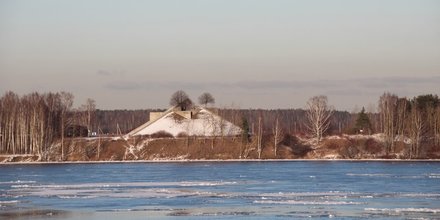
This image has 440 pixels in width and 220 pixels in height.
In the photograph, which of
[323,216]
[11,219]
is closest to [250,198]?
[323,216]

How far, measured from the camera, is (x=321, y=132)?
380ft

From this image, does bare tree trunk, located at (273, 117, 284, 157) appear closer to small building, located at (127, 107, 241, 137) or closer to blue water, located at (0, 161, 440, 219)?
small building, located at (127, 107, 241, 137)

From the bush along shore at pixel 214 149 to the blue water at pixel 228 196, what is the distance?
39.4m

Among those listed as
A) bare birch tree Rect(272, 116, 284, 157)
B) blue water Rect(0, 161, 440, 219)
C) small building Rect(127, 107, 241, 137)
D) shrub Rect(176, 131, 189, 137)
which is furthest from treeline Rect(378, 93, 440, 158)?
blue water Rect(0, 161, 440, 219)

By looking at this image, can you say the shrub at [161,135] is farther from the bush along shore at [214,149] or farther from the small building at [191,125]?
the bush along shore at [214,149]

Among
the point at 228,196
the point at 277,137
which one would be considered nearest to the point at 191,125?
the point at 277,137

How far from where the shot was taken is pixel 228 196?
156 feet

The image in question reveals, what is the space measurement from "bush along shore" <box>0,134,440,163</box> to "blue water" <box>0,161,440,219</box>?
1552 inches

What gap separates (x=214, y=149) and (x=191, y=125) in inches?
357

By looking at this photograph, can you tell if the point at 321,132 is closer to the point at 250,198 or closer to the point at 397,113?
the point at 397,113

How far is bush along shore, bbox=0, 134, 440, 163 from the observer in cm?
10738

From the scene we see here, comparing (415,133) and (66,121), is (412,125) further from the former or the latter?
(66,121)

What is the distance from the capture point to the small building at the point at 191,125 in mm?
115812

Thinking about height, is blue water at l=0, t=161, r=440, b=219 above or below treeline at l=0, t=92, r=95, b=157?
below
